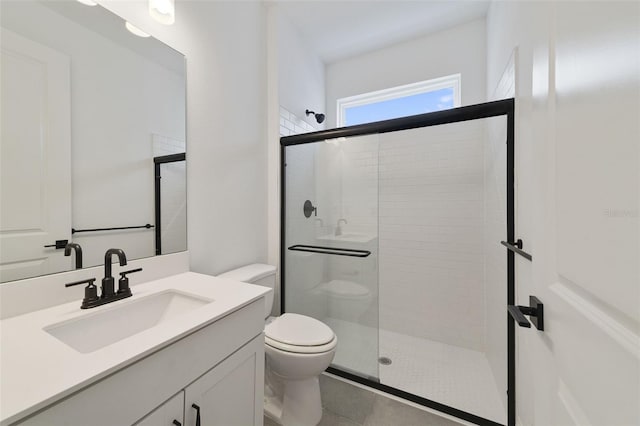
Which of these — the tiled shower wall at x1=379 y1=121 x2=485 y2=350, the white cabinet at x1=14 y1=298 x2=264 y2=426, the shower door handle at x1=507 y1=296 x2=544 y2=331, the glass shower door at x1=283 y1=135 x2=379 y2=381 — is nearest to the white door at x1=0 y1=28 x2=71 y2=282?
the white cabinet at x1=14 y1=298 x2=264 y2=426

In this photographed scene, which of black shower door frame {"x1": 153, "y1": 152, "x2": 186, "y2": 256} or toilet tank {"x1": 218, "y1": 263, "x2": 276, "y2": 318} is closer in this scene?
black shower door frame {"x1": 153, "y1": 152, "x2": 186, "y2": 256}

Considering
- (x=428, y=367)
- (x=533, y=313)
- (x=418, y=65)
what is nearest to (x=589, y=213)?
(x=533, y=313)

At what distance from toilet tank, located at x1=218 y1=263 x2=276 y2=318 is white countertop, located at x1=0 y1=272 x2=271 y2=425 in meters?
0.55

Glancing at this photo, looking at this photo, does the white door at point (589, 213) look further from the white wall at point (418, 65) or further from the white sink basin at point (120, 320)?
the white wall at point (418, 65)

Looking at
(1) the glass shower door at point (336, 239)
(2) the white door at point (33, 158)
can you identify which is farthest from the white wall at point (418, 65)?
(2) the white door at point (33, 158)

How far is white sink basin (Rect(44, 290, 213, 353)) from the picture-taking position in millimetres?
812

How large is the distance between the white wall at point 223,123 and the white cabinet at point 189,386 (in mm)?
672

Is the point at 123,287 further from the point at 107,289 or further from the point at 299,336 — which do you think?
the point at 299,336

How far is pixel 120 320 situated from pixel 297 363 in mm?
834

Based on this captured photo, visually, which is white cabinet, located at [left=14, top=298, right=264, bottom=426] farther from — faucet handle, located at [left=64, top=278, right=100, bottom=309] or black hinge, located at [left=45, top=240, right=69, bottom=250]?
black hinge, located at [left=45, top=240, right=69, bottom=250]

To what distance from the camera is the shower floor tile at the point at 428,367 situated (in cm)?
158

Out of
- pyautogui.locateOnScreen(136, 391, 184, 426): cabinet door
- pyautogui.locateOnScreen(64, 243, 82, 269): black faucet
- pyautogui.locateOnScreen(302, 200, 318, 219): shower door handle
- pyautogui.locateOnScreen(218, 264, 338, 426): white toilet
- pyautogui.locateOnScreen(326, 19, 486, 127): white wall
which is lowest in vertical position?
pyautogui.locateOnScreen(218, 264, 338, 426): white toilet

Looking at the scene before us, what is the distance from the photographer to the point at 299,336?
4.73 feet

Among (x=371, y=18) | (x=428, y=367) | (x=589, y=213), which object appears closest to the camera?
(x=589, y=213)
